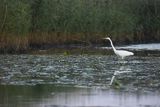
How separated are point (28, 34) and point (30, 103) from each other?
28873 millimetres

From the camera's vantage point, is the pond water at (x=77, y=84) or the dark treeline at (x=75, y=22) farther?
the dark treeline at (x=75, y=22)

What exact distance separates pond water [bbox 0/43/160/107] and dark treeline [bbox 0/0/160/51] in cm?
1189

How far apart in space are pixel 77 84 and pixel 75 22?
34.1 meters

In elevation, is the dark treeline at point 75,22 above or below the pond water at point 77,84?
above

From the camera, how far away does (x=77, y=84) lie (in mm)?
21438

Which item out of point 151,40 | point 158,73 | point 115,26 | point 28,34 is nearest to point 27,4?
point 28,34

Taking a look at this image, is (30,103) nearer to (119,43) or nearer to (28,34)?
(28,34)

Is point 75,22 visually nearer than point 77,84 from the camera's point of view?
No

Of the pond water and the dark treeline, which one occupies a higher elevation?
the dark treeline

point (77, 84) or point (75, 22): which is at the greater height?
point (75, 22)

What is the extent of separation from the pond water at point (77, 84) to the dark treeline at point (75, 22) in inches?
468

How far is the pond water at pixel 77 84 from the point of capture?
17.5 m

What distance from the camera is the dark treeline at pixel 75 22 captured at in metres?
42.9

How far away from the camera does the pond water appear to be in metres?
17.5
